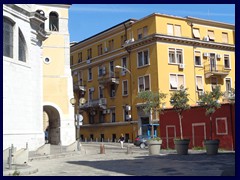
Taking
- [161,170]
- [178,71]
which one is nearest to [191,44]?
[178,71]

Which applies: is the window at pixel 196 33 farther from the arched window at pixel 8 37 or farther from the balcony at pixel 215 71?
the arched window at pixel 8 37

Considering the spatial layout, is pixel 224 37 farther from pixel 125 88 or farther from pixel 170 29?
pixel 125 88

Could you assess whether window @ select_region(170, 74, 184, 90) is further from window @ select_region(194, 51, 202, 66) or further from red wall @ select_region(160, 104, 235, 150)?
red wall @ select_region(160, 104, 235, 150)

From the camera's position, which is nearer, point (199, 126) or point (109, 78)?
point (199, 126)

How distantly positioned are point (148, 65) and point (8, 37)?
20719mm

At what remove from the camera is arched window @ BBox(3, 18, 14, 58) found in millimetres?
24328

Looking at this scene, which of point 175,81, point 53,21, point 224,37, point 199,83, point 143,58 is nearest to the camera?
point 53,21

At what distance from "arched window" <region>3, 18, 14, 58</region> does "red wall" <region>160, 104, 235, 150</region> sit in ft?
39.6

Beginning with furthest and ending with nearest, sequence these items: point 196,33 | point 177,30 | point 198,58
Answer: point 198,58
point 196,33
point 177,30

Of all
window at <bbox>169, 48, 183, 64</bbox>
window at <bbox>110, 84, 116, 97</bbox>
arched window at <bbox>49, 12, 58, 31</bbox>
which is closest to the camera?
arched window at <bbox>49, 12, 58, 31</bbox>

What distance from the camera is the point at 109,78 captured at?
47.9 meters

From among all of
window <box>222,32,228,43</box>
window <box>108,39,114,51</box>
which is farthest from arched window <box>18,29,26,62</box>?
window <box>222,32,228,43</box>

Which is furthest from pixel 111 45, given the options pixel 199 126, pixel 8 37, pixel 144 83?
pixel 8 37
